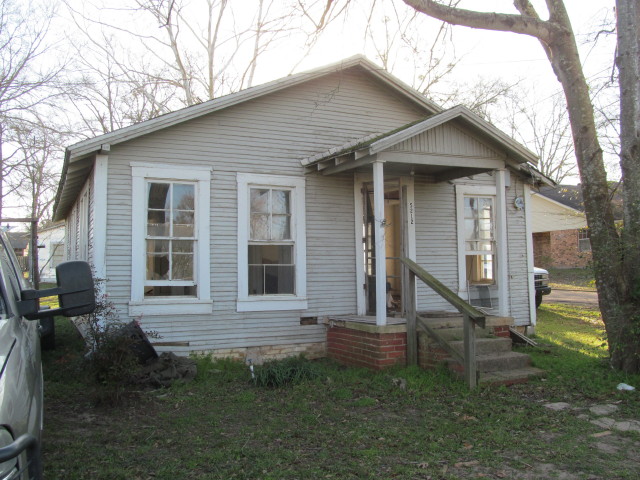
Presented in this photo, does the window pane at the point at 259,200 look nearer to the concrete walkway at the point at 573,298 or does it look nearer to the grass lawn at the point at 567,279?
the concrete walkway at the point at 573,298

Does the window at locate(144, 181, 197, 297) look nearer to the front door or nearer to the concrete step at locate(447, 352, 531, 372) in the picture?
the front door

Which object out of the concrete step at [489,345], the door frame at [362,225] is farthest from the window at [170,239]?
the concrete step at [489,345]

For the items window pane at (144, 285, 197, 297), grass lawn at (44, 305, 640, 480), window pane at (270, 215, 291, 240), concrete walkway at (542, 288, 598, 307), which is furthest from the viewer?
concrete walkway at (542, 288, 598, 307)

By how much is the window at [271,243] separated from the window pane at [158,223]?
1.11 meters

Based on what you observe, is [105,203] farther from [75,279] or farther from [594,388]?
[594,388]

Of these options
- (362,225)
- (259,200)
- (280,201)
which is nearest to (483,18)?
(362,225)

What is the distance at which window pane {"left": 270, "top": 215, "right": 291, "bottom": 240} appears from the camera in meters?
8.57

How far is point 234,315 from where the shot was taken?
814 centimetres

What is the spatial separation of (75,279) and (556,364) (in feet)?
23.5

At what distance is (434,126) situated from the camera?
7.68 meters

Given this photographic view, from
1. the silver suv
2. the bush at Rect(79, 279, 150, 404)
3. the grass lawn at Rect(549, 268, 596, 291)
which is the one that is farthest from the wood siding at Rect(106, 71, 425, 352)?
the grass lawn at Rect(549, 268, 596, 291)

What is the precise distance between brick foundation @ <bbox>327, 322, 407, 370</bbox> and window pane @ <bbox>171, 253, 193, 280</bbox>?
8.26ft

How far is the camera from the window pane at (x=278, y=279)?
848 centimetres

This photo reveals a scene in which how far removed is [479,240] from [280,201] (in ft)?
13.1
